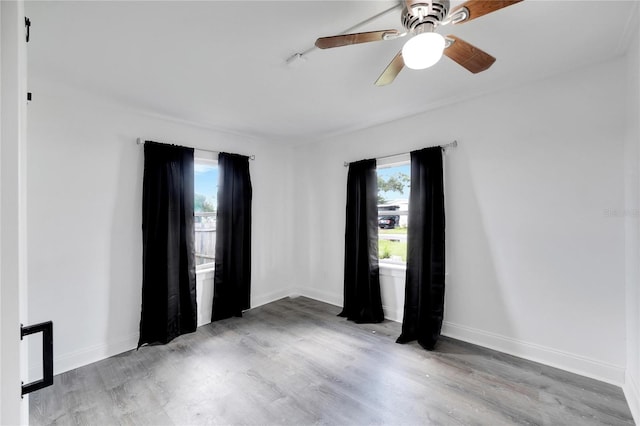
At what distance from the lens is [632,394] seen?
6.23ft

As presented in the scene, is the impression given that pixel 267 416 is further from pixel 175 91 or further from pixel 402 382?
pixel 175 91

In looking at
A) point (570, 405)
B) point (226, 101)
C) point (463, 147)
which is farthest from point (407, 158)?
point (570, 405)

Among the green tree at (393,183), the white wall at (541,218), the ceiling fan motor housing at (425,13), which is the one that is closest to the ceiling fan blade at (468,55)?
the ceiling fan motor housing at (425,13)

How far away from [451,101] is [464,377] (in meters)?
2.58

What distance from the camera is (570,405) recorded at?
1.93 m

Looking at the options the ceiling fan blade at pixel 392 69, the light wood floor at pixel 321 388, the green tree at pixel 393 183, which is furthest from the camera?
the green tree at pixel 393 183

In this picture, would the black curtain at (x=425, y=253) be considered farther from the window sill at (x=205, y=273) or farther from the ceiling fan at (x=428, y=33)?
the window sill at (x=205, y=273)

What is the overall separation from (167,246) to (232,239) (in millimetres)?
853

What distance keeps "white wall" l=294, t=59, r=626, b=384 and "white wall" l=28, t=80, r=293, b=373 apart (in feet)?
10.3

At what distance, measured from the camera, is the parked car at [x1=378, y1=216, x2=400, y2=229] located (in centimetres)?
359

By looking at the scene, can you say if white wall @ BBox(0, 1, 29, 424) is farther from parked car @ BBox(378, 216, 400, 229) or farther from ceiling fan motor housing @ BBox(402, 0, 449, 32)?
parked car @ BBox(378, 216, 400, 229)

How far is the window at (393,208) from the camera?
11.5 feet

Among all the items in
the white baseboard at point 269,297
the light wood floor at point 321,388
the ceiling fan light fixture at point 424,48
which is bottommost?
the light wood floor at point 321,388

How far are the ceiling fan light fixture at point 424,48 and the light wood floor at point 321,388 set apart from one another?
218 cm
